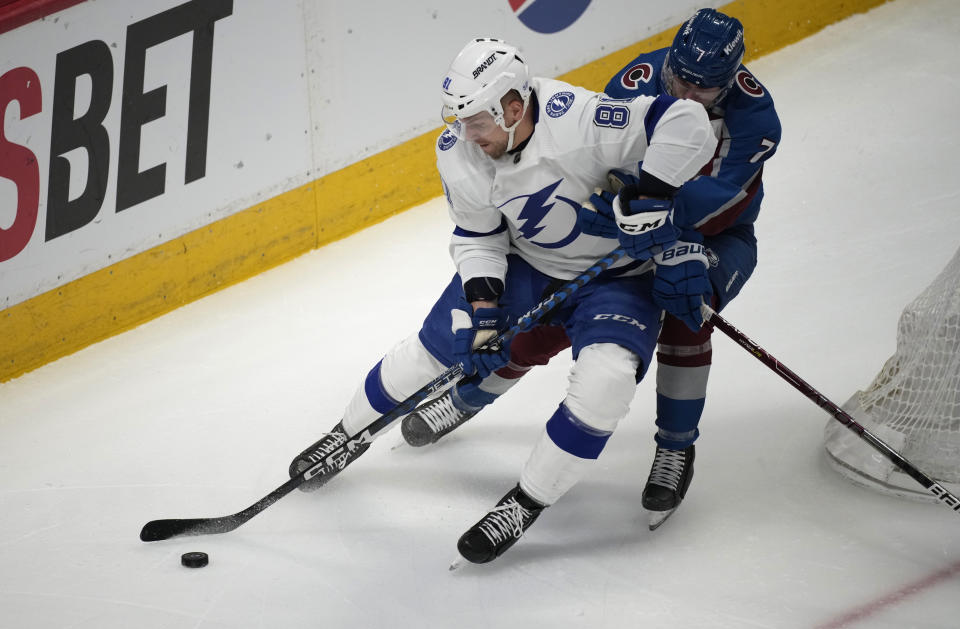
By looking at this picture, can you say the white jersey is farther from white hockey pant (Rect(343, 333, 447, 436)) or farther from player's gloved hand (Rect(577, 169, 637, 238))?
white hockey pant (Rect(343, 333, 447, 436))

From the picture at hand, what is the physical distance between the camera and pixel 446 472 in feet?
10.3

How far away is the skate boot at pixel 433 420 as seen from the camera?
3.22 metres

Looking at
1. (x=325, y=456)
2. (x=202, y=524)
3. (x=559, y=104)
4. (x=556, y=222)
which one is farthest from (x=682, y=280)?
(x=202, y=524)

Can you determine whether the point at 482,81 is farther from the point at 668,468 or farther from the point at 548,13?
the point at 548,13

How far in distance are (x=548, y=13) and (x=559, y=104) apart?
87.5 inches

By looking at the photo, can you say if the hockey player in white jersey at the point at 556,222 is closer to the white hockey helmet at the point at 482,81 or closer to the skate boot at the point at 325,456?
the white hockey helmet at the point at 482,81

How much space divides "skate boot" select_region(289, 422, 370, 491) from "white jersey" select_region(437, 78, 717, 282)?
57 centimetres

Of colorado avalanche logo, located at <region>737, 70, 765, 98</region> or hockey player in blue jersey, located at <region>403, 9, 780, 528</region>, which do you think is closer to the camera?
hockey player in blue jersey, located at <region>403, 9, 780, 528</region>

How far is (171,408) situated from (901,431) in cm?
203

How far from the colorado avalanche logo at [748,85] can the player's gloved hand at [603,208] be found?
43cm

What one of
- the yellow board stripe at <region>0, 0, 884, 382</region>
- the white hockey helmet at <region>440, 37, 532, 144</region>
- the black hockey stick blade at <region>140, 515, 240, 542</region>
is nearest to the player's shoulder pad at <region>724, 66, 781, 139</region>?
the white hockey helmet at <region>440, 37, 532, 144</region>

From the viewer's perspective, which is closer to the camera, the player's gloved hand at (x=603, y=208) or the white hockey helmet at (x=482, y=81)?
the white hockey helmet at (x=482, y=81)

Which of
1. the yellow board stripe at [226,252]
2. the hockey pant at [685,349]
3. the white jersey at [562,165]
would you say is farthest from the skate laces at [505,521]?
the yellow board stripe at [226,252]

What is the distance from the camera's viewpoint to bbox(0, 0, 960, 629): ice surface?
262cm
